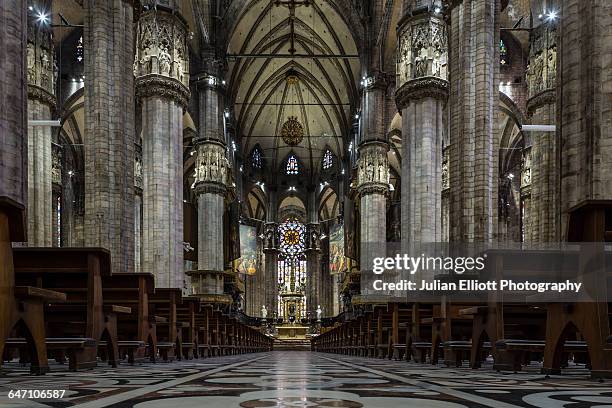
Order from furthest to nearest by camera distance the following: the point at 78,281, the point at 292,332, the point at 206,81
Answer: the point at 292,332 < the point at 206,81 < the point at 78,281

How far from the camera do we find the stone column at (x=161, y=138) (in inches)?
774

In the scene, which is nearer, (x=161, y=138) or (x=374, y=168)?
(x=161, y=138)

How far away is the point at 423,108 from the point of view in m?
20.7

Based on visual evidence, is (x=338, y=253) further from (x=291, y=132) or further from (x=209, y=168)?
(x=209, y=168)

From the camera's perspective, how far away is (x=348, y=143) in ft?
144

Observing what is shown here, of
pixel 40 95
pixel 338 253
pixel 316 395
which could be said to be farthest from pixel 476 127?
pixel 338 253

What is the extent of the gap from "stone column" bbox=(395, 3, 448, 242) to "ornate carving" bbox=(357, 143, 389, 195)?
966cm

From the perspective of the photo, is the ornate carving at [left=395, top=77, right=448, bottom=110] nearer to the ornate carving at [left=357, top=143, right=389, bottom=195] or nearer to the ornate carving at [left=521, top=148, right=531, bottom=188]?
the ornate carving at [left=521, top=148, right=531, bottom=188]

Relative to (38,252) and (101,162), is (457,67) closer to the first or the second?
(101,162)

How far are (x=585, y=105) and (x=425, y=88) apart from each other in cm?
1217

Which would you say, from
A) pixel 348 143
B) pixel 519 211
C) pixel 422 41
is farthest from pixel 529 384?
pixel 348 143

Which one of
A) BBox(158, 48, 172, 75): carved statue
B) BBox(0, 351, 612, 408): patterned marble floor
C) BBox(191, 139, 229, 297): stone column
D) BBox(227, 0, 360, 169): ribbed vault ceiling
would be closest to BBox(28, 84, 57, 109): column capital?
BBox(158, 48, 172, 75): carved statue

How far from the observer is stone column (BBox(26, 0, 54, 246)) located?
19.1 m

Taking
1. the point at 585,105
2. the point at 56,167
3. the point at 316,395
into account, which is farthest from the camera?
the point at 56,167
